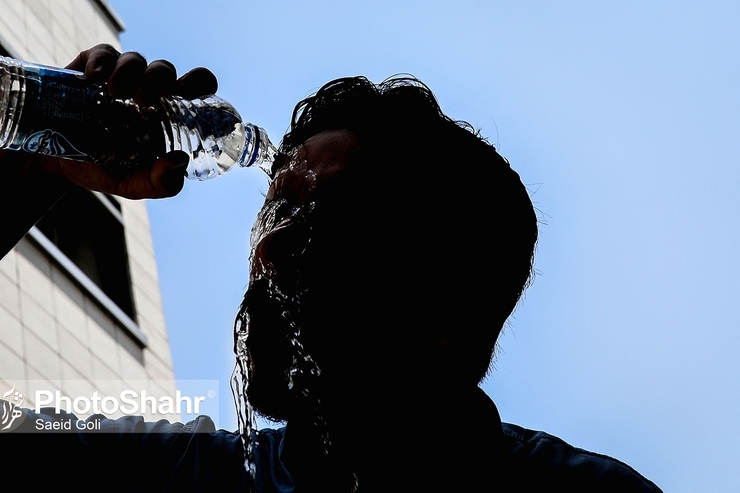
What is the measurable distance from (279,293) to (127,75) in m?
0.46

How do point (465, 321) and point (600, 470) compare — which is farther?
point (465, 321)

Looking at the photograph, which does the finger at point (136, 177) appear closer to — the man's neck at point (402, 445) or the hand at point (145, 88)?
the hand at point (145, 88)

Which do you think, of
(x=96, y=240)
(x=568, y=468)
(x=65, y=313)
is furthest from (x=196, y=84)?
(x=96, y=240)

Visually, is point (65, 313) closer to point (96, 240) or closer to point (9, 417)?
point (96, 240)

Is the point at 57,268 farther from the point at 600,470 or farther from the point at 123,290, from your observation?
the point at 600,470

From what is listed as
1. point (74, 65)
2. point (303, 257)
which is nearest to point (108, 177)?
point (74, 65)

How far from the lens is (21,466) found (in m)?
1.70

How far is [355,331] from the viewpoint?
1.84m

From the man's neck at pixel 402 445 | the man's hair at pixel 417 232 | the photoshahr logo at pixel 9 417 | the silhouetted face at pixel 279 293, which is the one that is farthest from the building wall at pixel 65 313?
the man's neck at pixel 402 445

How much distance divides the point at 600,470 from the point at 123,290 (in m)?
7.26

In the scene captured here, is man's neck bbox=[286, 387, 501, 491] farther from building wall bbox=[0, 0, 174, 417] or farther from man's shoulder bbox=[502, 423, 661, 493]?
building wall bbox=[0, 0, 174, 417]

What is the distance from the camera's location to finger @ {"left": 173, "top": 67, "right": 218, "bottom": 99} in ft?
5.87

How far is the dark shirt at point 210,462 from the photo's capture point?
172 centimetres

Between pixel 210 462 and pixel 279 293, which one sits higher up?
pixel 279 293
